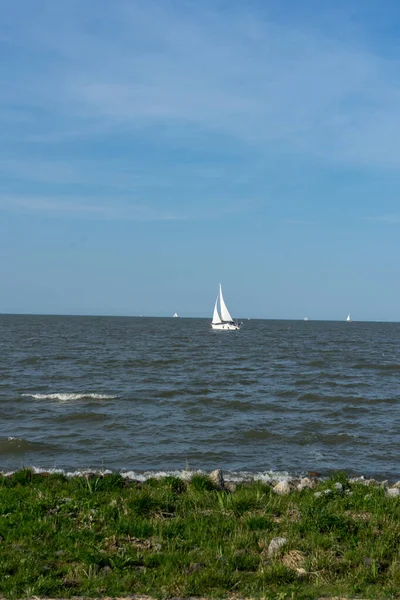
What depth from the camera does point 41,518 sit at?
817cm

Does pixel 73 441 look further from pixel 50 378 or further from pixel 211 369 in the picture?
pixel 211 369

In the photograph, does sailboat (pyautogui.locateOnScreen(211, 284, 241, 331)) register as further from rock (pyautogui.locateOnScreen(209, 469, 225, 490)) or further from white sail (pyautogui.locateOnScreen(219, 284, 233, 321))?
rock (pyautogui.locateOnScreen(209, 469, 225, 490))

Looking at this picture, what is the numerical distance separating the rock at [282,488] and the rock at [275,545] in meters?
2.29

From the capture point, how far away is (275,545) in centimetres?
734

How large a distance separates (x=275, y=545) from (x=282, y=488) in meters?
2.72

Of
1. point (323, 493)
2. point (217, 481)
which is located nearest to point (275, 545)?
point (323, 493)

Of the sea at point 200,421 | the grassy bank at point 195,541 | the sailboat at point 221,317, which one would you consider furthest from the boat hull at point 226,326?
the grassy bank at point 195,541

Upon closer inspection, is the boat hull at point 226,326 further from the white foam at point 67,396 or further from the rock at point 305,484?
the rock at point 305,484

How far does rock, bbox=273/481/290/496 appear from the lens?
9883 mm

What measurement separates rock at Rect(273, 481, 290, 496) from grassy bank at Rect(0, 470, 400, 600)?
170mm

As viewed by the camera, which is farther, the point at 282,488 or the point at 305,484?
the point at 305,484

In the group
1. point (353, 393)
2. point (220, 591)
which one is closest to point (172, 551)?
point (220, 591)

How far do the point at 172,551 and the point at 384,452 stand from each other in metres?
11.3

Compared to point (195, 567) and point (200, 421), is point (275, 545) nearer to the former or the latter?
point (195, 567)
